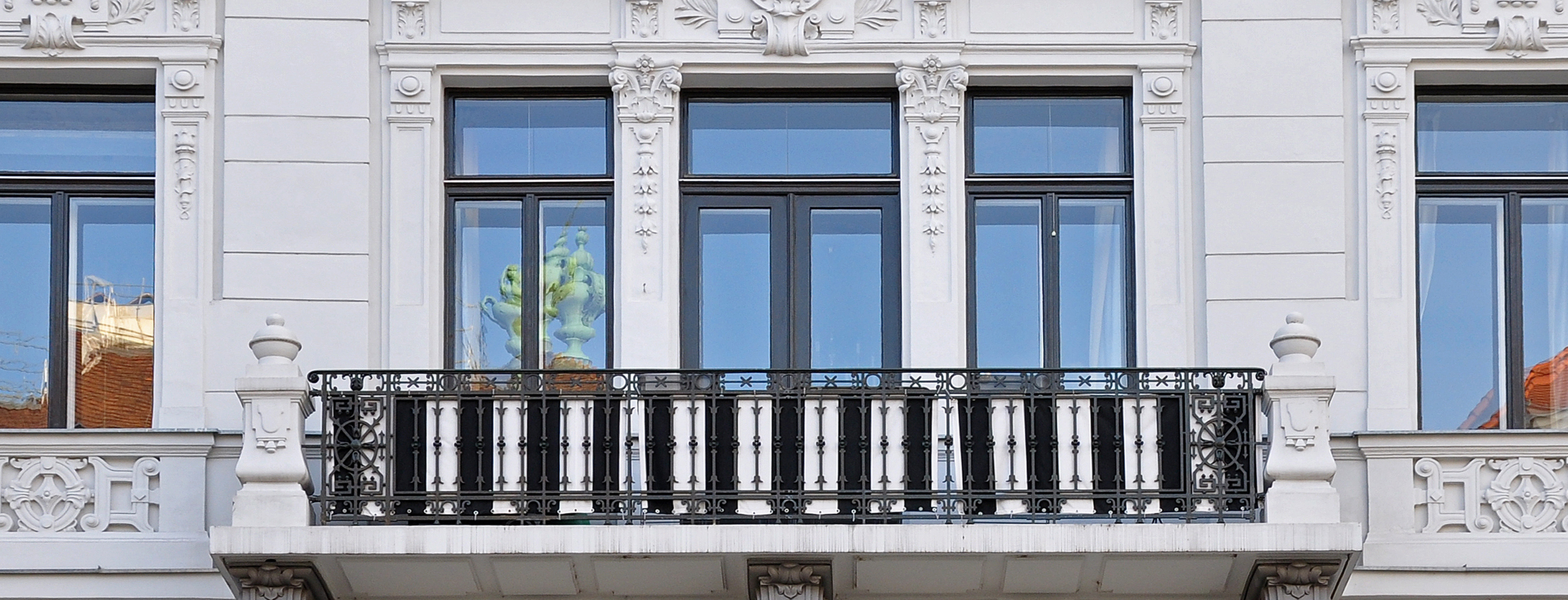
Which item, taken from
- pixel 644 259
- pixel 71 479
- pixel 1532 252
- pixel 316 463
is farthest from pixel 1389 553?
pixel 71 479

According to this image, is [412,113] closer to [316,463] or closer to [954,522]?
[316,463]

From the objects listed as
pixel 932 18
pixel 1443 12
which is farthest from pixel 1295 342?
pixel 932 18

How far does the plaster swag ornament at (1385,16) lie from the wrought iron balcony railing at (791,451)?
2.21m

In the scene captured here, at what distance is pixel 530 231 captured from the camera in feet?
49.1

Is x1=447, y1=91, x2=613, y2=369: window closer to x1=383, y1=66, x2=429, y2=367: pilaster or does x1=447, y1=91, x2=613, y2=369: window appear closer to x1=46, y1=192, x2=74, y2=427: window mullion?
x1=383, y1=66, x2=429, y2=367: pilaster

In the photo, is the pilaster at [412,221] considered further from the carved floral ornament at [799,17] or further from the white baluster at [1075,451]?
the white baluster at [1075,451]

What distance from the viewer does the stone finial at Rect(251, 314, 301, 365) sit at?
44.0 feet

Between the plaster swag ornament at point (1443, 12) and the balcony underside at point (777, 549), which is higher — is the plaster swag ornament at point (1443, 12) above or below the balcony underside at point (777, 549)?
above

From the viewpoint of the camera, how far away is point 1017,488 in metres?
13.6

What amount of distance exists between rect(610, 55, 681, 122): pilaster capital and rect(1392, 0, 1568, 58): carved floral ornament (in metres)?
3.75

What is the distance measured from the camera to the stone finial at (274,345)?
13.4 m

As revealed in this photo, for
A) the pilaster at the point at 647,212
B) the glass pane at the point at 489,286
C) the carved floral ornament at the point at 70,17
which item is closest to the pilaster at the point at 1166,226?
the pilaster at the point at 647,212

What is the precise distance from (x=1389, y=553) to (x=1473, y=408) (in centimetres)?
115

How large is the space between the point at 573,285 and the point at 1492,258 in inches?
193
